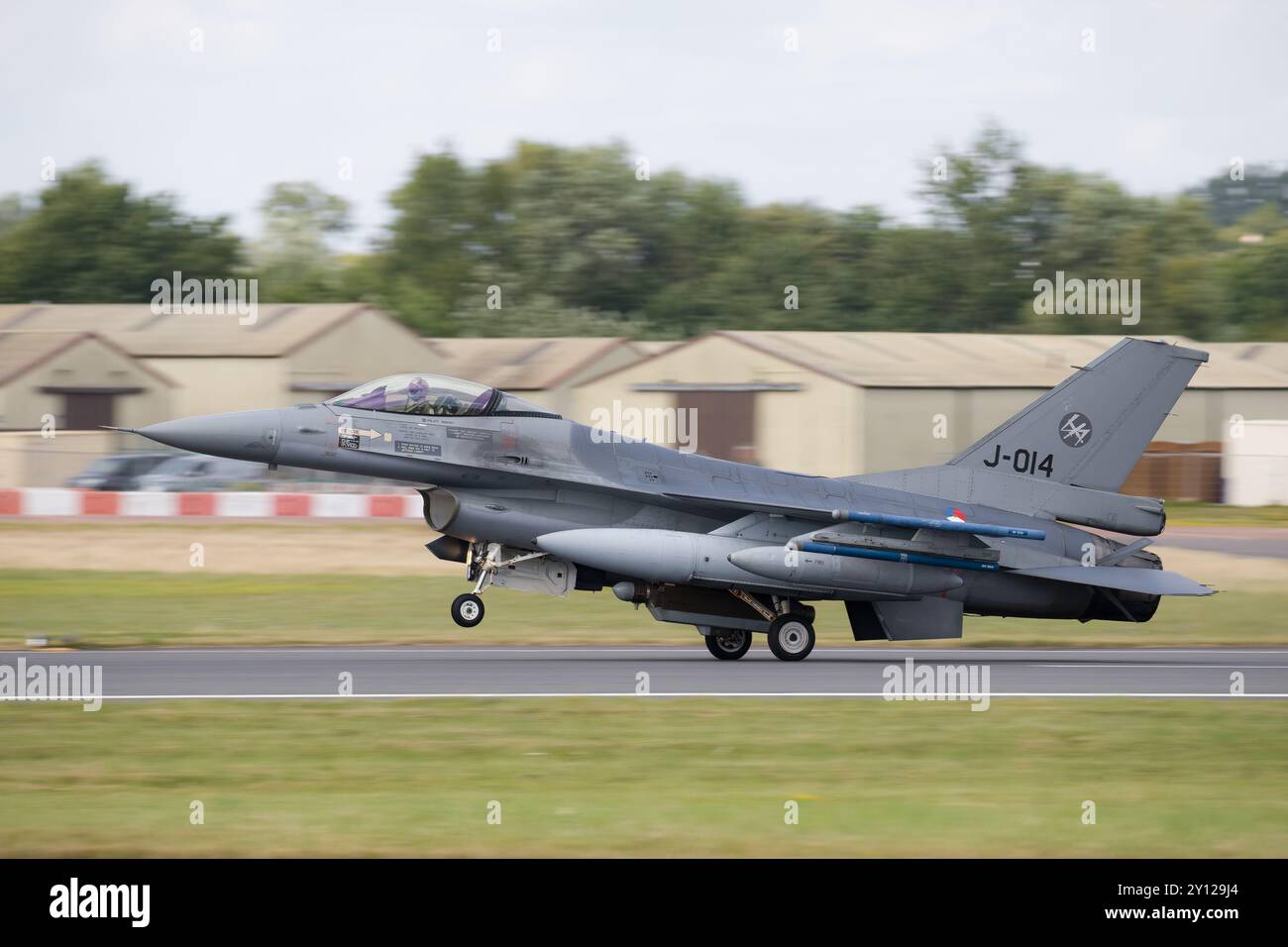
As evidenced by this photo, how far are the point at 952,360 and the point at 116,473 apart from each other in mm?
26225

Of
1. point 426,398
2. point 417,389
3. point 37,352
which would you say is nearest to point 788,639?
point 426,398

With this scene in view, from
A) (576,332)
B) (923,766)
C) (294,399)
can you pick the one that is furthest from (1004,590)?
(576,332)

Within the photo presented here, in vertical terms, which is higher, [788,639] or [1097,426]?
[1097,426]

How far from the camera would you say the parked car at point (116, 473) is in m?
38.5

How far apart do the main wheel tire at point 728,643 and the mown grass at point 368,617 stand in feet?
7.89

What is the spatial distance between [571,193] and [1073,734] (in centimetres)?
6465

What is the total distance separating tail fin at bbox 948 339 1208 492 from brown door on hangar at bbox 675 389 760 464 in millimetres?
26925

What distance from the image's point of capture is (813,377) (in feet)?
152

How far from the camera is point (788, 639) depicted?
18859mm

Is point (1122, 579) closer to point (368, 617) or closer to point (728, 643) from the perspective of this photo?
point (728, 643)

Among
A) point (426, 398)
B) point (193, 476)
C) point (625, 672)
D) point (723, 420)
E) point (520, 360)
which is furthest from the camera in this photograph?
point (520, 360)

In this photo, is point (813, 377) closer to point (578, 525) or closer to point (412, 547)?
point (412, 547)

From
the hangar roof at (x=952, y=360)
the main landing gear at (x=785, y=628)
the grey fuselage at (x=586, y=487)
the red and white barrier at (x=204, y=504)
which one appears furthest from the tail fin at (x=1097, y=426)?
the hangar roof at (x=952, y=360)

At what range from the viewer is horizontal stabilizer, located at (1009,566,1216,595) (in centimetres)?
1867
